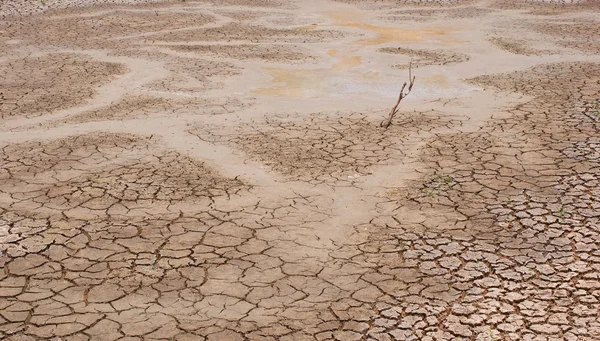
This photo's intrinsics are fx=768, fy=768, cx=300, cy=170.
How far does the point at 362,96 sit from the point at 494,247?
4.72m

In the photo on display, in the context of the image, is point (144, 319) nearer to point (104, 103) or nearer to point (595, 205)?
point (595, 205)

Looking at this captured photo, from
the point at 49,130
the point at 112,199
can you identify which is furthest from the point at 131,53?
the point at 112,199

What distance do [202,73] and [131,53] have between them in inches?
79.7

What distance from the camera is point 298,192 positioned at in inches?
260

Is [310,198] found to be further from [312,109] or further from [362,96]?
[362,96]

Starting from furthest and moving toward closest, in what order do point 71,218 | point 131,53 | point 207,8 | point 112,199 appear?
point 207,8
point 131,53
point 112,199
point 71,218

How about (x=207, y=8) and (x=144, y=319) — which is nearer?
(x=144, y=319)

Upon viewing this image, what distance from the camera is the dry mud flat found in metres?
4.64

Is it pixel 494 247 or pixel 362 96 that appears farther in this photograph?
pixel 362 96

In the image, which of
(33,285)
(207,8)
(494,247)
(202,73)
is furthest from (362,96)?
(207,8)

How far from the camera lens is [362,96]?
9.85 metres

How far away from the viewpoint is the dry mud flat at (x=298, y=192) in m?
4.64

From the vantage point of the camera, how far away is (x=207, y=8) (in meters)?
17.3

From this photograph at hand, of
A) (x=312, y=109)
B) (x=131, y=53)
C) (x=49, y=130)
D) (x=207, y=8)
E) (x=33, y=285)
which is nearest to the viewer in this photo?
(x=33, y=285)
